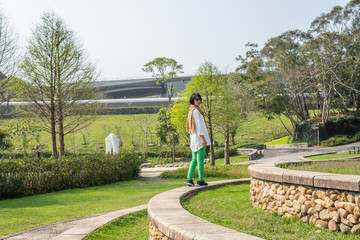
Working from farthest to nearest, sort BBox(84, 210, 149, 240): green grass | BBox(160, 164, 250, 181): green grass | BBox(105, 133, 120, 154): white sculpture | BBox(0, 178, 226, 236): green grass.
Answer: BBox(105, 133, 120, 154): white sculpture, BBox(160, 164, 250, 181): green grass, BBox(0, 178, 226, 236): green grass, BBox(84, 210, 149, 240): green grass

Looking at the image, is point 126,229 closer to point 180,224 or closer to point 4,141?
point 180,224

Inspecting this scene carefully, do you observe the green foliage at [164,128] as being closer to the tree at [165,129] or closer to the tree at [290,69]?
the tree at [165,129]

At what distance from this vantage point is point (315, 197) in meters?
4.77

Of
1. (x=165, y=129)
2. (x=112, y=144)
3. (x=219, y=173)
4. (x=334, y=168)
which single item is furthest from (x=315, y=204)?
(x=165, y=129)

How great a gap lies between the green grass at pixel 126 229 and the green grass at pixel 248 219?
0.88m

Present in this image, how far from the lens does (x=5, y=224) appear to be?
7.31m

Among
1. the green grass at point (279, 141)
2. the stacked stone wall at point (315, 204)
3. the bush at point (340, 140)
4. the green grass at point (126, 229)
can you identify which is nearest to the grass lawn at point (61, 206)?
the green grass at point (126, 229)

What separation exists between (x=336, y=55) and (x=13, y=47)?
1193 inches

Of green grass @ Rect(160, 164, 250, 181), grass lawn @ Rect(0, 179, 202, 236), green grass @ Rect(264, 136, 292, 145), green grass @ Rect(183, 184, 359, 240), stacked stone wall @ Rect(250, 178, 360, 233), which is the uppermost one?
stacked stone wall @ Rect(250, 178, 360, 233)

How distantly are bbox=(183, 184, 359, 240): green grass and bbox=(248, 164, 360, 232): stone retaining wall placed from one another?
0.14 metres

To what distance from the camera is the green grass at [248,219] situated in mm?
4270

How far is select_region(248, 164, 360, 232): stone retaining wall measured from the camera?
428 cm

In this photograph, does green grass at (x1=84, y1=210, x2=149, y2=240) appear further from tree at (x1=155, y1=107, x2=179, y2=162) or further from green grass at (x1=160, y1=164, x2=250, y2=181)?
tree at (x1=155, y1=107, x2=179, y2=162)

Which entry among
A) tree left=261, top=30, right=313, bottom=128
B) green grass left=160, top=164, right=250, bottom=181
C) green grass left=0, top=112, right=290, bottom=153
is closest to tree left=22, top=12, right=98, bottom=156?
green grass left=160, top=164, right=250, bottom=181
